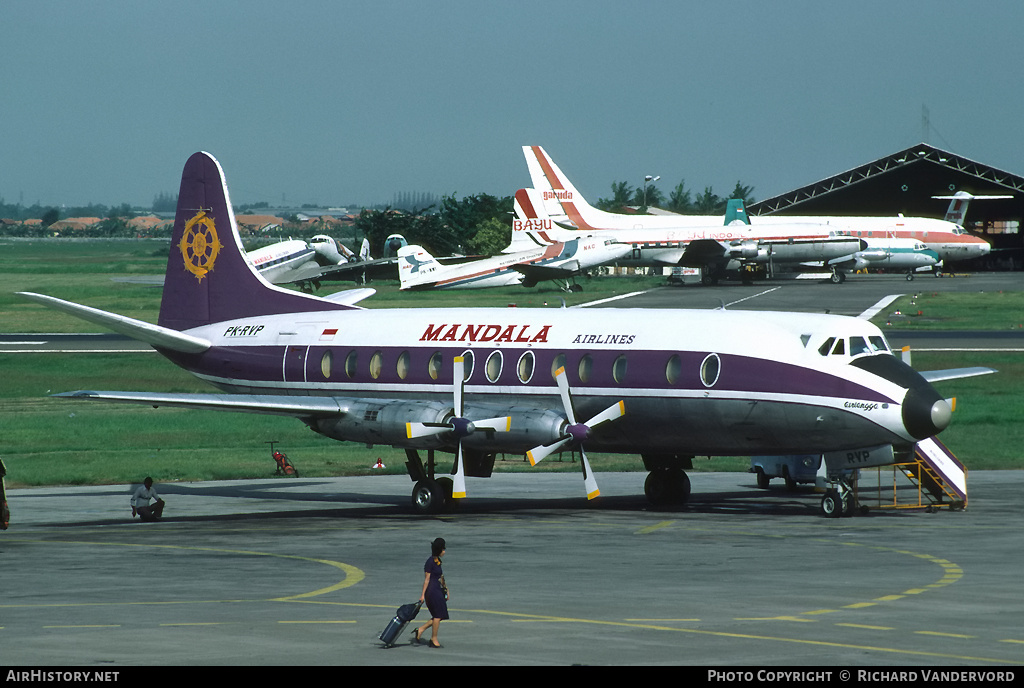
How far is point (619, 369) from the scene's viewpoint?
31609 mm

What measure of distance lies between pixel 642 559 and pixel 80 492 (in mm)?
20364

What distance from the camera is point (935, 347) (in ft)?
222

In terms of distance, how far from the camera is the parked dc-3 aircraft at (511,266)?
3804 inches

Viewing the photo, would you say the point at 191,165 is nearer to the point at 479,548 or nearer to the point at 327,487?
the point at 327,487

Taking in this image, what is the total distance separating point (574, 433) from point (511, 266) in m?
69.2

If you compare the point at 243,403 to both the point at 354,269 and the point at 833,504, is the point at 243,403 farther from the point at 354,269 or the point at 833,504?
the point at 354,269

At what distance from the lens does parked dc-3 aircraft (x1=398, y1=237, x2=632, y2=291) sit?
9662cm

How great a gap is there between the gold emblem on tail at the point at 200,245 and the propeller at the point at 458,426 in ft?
38.7

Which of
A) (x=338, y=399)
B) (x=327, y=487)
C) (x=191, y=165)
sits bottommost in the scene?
(x=327, y=487)

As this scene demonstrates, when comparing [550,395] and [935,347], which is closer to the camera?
[550,395]

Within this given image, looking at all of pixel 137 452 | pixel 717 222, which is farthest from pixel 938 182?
pixel 137 452

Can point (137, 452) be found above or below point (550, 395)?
below

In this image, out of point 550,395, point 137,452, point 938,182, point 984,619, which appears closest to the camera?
point 984,619

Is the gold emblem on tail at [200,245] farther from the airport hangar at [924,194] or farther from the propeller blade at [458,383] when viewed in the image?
the airport hangar at [924,194]
